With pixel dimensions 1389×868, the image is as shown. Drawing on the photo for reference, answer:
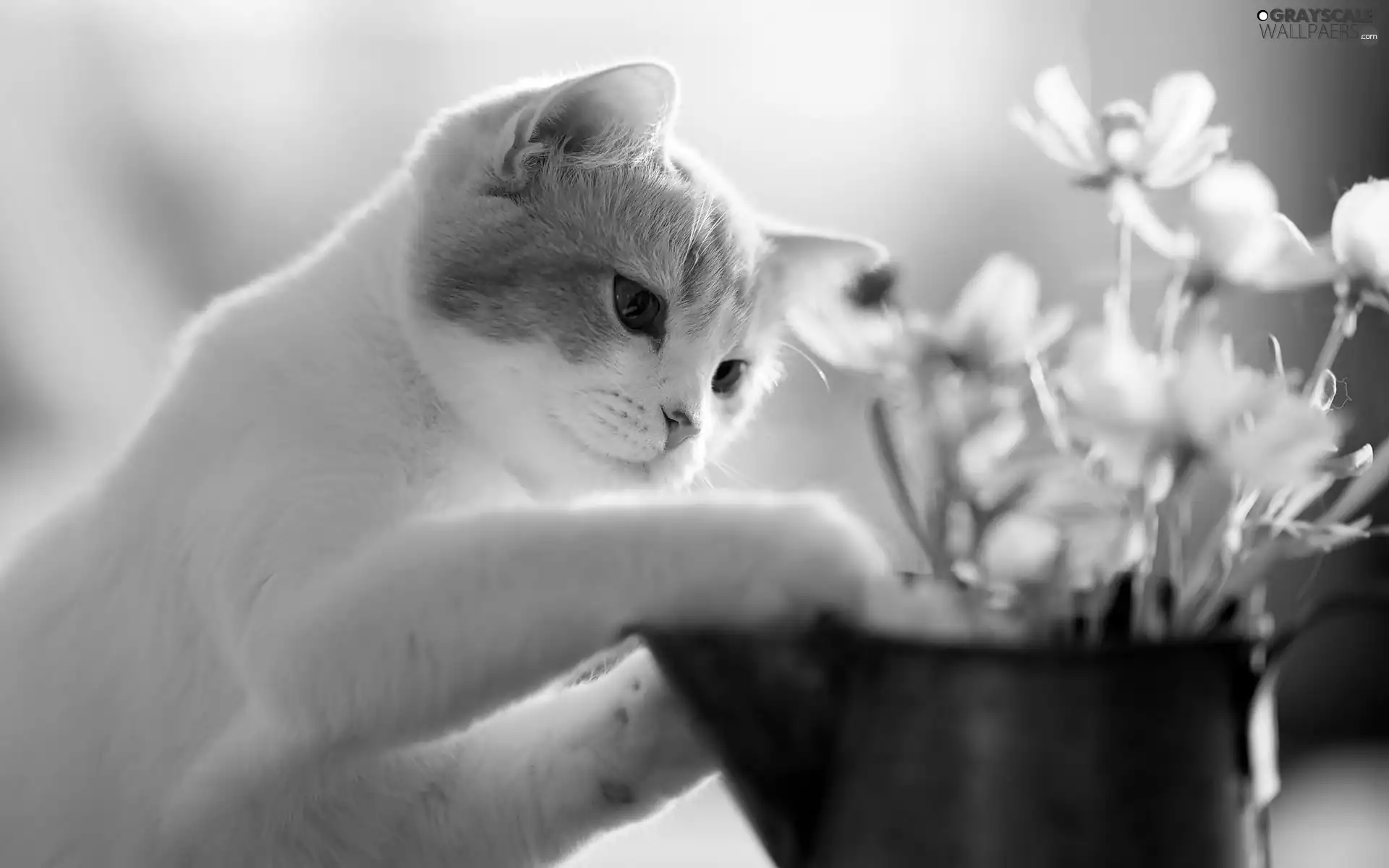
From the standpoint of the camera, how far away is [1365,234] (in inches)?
20.5

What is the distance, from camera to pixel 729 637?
0.49 meters

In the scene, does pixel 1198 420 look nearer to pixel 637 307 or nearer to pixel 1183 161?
pixel 1183 161

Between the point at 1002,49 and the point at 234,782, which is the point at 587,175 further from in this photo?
the point at 1002,49

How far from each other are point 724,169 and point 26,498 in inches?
39.9

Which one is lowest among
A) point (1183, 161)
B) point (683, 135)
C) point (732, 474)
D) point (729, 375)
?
point (732, 474)

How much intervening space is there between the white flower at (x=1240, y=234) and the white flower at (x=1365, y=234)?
14mm

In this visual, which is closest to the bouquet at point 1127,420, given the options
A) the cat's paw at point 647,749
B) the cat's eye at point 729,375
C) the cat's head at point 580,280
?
the cat's paw at point 647,749

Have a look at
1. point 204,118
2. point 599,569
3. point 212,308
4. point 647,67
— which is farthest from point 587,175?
point 204,118

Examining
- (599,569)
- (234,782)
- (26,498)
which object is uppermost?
(599,569)

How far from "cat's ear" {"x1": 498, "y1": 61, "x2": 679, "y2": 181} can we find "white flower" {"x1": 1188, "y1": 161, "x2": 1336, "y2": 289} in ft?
1.52

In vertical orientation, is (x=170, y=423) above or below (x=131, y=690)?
above

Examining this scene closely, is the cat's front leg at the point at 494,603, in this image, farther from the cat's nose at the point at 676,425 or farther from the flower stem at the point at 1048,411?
the cat's nose at the point at 676,425

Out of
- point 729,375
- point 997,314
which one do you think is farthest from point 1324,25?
point 997,314

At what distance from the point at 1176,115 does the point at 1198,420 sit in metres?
0.17
